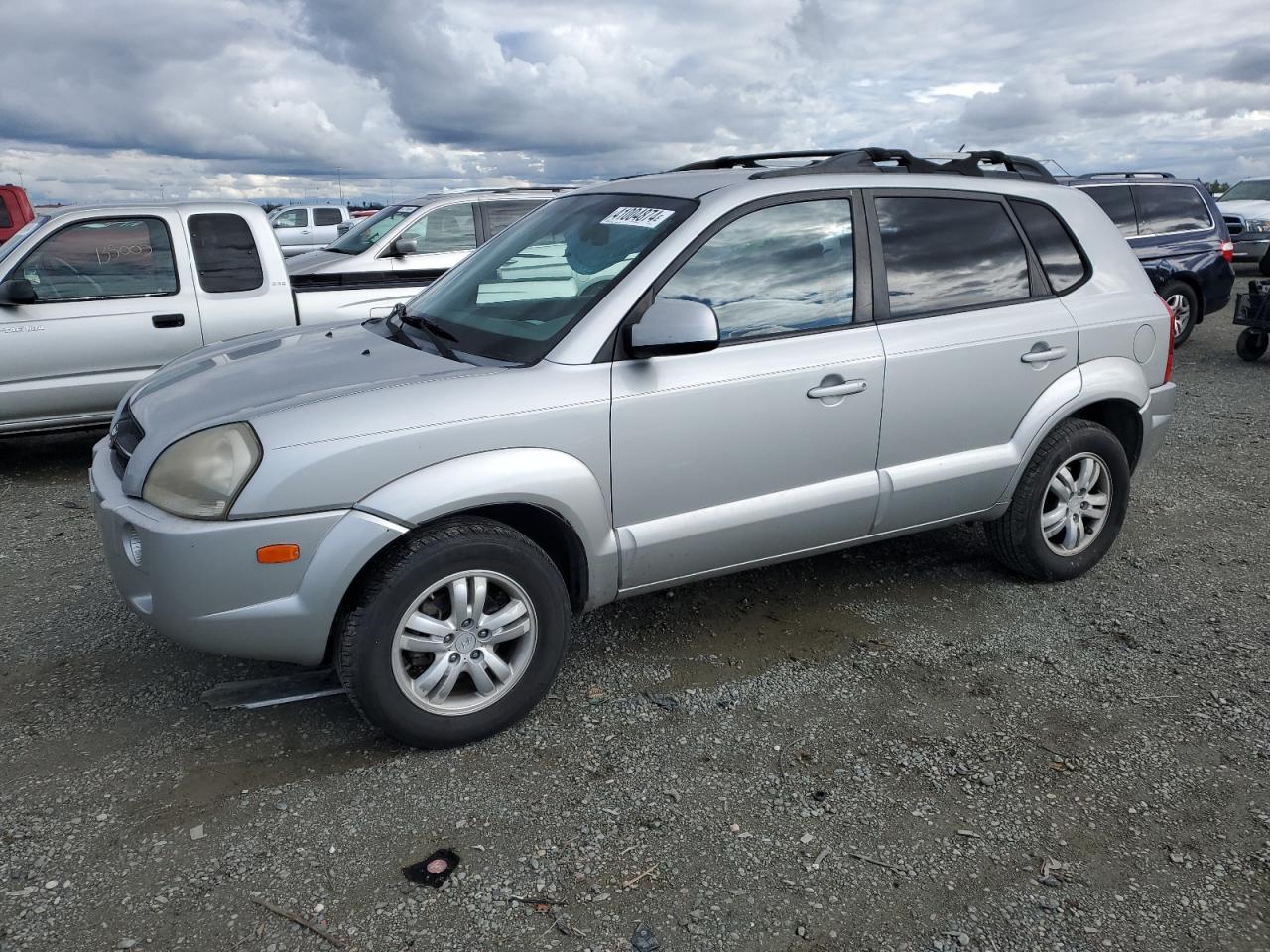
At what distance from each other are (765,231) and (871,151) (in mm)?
867

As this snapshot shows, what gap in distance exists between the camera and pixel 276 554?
9.41 ft

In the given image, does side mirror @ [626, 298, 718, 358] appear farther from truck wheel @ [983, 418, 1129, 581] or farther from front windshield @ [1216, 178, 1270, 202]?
front windshield @ [1216, 178, 1270, 202]

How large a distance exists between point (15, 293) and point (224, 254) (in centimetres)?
129

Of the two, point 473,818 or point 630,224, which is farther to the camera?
point 630,224

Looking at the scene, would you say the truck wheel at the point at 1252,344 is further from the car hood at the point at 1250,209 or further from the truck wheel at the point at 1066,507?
the car hood at the point at 1250,209

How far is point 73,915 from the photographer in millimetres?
2518

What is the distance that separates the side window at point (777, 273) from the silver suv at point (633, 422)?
0.01 metres

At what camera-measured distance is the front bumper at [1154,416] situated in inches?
179

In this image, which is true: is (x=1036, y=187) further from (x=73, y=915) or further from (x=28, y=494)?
(x=28, y=494)

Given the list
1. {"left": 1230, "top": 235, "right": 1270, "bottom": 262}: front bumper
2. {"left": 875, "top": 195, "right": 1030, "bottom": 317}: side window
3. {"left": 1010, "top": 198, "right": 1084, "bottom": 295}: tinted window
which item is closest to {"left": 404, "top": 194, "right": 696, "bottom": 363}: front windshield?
{"left": 875, "top": 195, "right": 1030, "bottom": 317}: side window

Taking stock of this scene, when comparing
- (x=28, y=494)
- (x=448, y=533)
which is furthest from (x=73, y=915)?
(x=28, y=494)

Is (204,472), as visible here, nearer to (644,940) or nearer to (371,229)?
(644,940)

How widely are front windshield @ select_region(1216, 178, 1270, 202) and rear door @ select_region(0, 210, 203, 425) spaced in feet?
61.7

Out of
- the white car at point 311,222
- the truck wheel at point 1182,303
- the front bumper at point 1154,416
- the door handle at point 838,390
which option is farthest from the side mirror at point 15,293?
the white car at point 311,222
